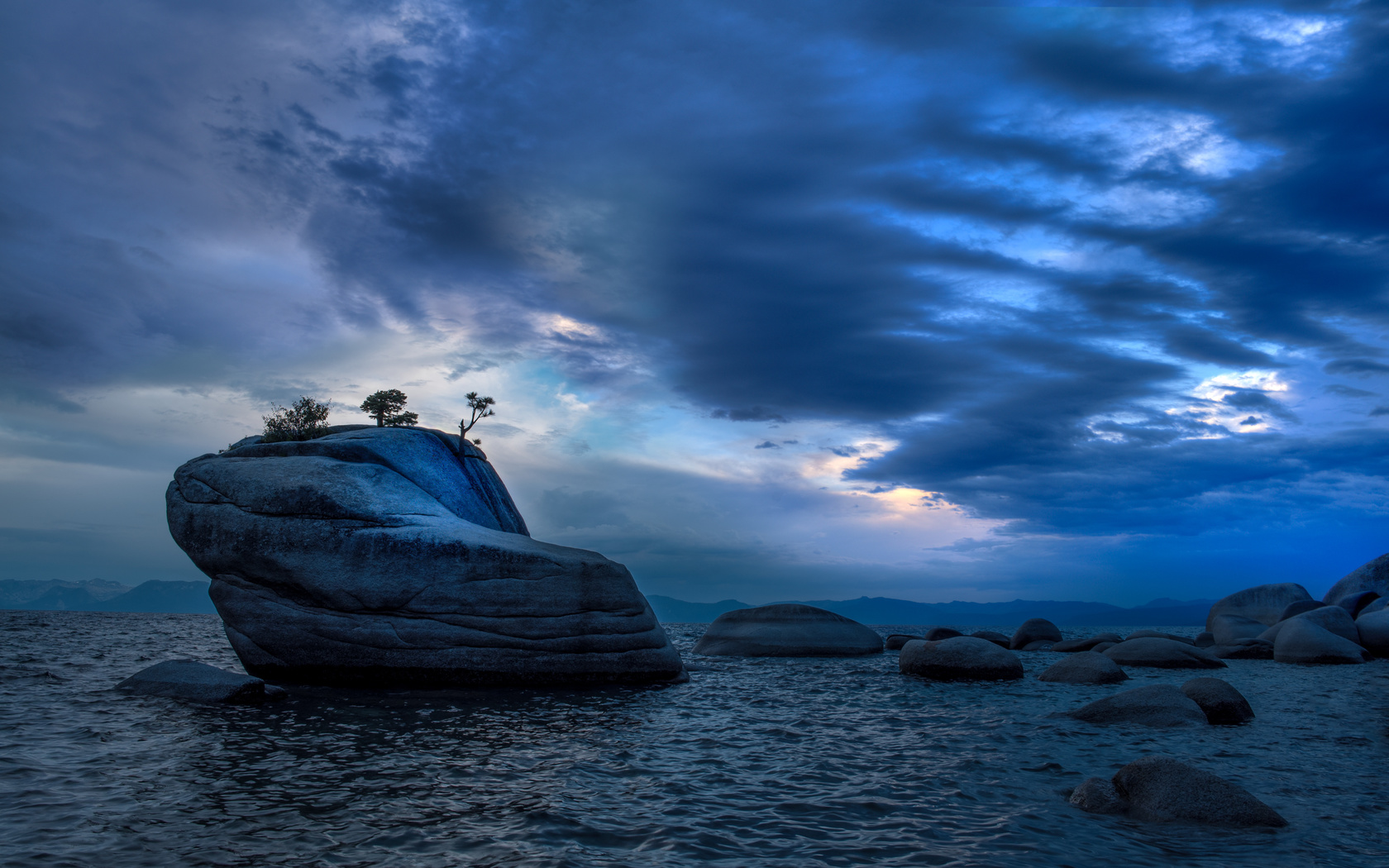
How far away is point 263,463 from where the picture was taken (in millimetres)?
20031

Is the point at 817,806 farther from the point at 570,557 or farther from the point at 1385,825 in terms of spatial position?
the point at 570,557

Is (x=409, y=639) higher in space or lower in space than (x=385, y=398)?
lower

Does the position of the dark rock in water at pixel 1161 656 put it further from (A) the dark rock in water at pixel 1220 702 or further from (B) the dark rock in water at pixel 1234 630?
(A) the dark rock in water at pixel 1220 702

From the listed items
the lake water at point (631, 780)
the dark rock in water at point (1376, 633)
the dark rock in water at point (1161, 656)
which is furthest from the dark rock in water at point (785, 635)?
the dark rock in water at point (1376, 633)

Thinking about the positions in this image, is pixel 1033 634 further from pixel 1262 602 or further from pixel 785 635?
pixel 785 635

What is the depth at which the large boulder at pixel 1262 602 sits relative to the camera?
44.8m

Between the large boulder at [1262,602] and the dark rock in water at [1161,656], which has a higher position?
the large boulder at [1262,602]

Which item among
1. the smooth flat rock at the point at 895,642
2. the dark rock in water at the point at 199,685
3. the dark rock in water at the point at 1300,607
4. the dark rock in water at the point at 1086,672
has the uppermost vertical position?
the dark rock in water at the point at 1300,607

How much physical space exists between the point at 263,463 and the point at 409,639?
22.5 ft

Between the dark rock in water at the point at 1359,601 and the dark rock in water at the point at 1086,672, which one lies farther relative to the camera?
the dark rock in water at the point at 1359,601

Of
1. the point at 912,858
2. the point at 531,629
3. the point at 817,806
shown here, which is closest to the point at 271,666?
the point at 531,629

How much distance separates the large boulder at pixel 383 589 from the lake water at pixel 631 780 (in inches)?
55.0

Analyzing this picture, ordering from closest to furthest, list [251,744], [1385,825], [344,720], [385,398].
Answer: [1385,825] → [251,744] → [344,720] → [385,398]

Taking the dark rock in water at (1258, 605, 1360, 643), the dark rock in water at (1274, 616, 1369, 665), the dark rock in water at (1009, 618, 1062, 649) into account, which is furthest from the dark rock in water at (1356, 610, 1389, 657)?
the dark rock in water at (1009, 618, 1062, 649)
